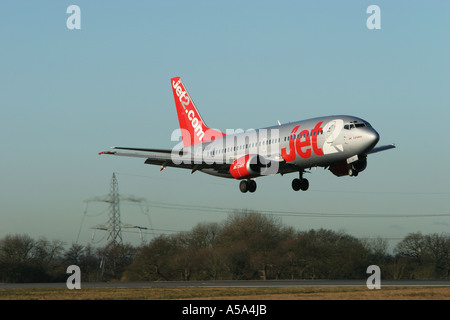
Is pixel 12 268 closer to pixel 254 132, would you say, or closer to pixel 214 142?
pixel 214 142

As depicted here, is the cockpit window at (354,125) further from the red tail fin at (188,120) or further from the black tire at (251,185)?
the red tail fin at (188,120)

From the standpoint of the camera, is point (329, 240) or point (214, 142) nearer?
point (214, 142)

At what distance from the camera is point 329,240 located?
96.6 meters

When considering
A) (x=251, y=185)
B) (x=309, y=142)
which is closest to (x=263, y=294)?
(x=309, y=142)

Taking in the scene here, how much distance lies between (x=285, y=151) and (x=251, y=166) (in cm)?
298

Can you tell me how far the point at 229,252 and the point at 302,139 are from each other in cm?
3924

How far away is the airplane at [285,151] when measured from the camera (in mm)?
49844

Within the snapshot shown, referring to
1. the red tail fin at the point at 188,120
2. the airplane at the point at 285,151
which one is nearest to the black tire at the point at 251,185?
the airplane at the point at 285,151

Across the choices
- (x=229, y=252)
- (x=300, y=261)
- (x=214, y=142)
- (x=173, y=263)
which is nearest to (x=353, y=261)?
(x=300, y=261)

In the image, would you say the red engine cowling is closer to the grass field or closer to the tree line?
the grass field

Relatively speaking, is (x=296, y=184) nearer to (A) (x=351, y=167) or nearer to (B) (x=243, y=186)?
(B) (x=243, y=186)

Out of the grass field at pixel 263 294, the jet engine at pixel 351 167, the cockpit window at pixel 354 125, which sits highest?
the cockpit window at pixel 354 125

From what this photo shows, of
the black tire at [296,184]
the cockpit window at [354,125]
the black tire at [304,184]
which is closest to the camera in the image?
the cockpit window at [354,125]

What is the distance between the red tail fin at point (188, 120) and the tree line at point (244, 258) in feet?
70.0
